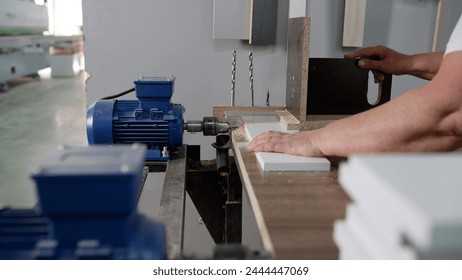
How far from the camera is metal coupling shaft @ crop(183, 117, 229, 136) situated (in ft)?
4.13

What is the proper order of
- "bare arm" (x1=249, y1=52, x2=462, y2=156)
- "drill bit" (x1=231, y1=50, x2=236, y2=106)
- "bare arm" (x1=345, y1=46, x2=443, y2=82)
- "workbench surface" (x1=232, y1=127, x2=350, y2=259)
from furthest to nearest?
"drill bit" (x1=231, y1=50, x2=236, y2=106), "bare arm" (x1=345, y1=46, x2=443, y2=82), "bare arm" (x1=249, y1=52, x2=462, y2=156), "workbench surface" (x1=232, y1=127, x2=350, y2=259)

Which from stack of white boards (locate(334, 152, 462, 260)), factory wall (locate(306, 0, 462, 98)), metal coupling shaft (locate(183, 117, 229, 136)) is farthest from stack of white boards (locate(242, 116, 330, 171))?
factory wall (locate(306, 0, 462, 98))

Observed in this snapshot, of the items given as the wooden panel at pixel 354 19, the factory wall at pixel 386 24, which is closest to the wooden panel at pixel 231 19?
the factory wall at pixel 386 24

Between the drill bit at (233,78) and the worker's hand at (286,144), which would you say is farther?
the drill bit at (233,78)

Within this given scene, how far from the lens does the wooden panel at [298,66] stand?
46.7 inches

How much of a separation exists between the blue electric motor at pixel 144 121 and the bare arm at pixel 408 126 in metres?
0.38

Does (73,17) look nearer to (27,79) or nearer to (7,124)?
(27,79)

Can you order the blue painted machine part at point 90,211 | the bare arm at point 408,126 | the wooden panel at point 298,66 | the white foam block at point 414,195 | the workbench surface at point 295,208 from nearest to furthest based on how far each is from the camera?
the white foam block at point 414,195
the blue painted machine part at point 90,211
the workbench surface at point 295,208
the bare arm at point 408,126
the wooden panel at point 298,66

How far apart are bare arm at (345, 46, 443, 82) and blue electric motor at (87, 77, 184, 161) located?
1.93 feet

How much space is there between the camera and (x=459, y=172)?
1.54 feet

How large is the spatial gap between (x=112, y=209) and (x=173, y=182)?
51 cm

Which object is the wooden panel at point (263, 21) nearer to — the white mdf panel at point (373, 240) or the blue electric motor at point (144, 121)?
the blue electric motor at point (144, 121)

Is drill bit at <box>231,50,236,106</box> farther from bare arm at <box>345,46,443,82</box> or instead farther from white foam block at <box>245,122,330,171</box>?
white foam block at <box>245,122,330,171</box>

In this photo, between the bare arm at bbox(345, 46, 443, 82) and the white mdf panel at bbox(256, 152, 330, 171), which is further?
the bare arm at bbox(345, 46, 443, 82)
